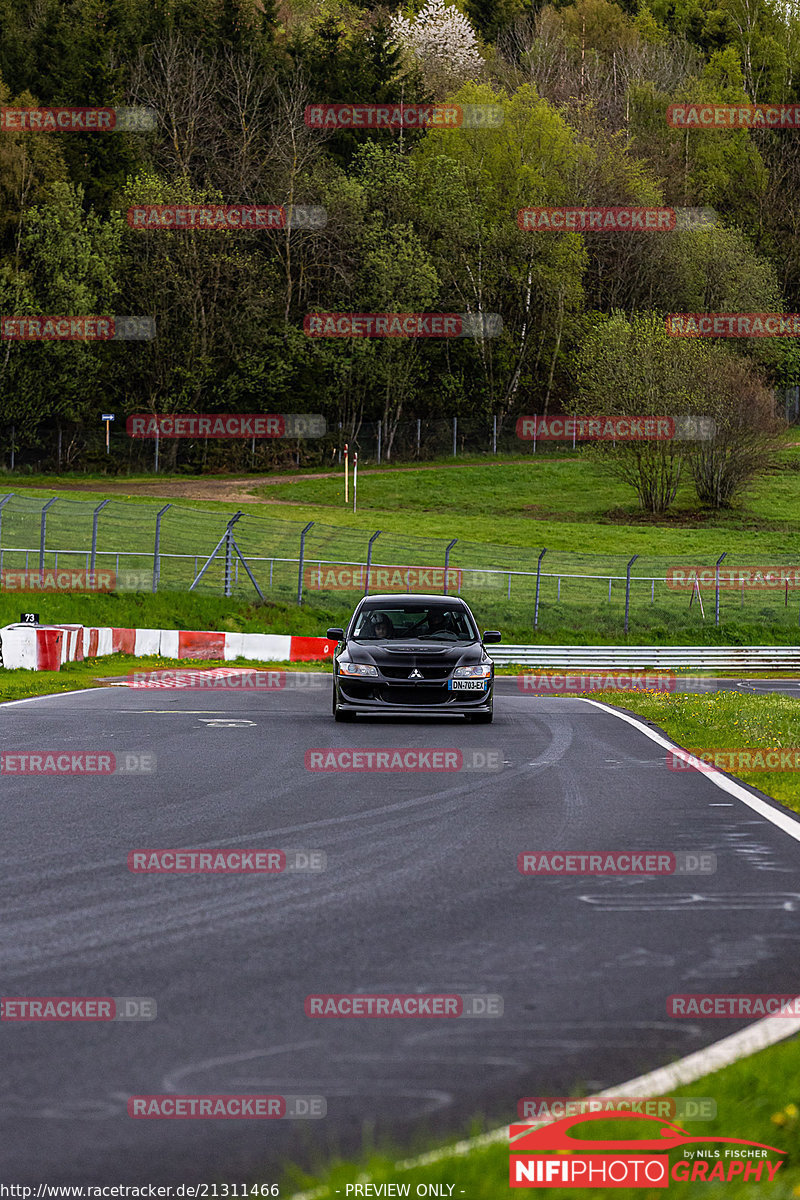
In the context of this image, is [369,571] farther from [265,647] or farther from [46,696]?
[46,696]

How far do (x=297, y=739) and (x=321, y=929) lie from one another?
8.78 metres

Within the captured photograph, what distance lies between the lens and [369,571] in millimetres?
40062

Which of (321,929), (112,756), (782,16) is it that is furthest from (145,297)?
(321,929)

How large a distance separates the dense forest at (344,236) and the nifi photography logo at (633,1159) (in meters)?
59.2

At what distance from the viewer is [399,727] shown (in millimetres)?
17422

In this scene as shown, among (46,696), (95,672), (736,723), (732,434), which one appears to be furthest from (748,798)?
(732,434)

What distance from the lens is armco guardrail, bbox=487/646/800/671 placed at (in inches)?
1404

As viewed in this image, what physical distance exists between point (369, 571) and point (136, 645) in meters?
9.89

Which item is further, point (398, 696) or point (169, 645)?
point (169, 645)

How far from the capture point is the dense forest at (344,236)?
68500 mm

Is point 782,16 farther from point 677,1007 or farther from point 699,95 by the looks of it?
point 677,1007

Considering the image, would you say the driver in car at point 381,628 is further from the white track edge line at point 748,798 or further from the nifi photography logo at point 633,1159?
the nifi photography logo at point 633,1159

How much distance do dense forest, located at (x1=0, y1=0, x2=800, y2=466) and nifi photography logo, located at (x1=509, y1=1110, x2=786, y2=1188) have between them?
5917 cm

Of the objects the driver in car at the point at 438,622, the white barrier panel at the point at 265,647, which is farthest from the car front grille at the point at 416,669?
the white barrier panel at the point at 265,647
